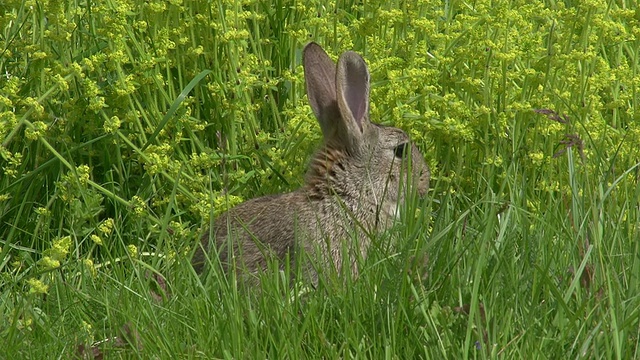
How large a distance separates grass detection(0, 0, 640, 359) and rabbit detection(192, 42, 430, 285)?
12cm

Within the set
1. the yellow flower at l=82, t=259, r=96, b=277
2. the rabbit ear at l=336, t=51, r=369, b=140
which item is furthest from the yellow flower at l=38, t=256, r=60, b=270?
the rabbit ear at l=336, t=51, r=369, b=140

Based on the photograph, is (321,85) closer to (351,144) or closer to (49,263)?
(351,144)

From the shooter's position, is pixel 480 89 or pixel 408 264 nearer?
pixel 408 264

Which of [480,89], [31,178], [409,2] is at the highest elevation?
[409,2]

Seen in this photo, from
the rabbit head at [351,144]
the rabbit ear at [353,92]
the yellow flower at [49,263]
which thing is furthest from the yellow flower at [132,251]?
the rabbit ear at [353,92]

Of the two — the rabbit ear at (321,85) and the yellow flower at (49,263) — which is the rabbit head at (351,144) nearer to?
the rabbit ear at (321,85)

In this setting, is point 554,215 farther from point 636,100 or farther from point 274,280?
point 636,100

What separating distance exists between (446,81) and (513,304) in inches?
88.5

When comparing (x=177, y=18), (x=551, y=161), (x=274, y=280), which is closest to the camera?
(x=274, y=280)

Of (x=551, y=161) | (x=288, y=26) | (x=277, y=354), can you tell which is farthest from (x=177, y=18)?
(x=277, y=354)

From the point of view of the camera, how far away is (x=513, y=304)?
319cm

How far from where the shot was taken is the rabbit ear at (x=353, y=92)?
4820mm

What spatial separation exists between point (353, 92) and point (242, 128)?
703 mm

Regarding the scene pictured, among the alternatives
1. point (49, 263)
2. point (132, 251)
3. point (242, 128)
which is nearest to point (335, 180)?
point (242, 128)
